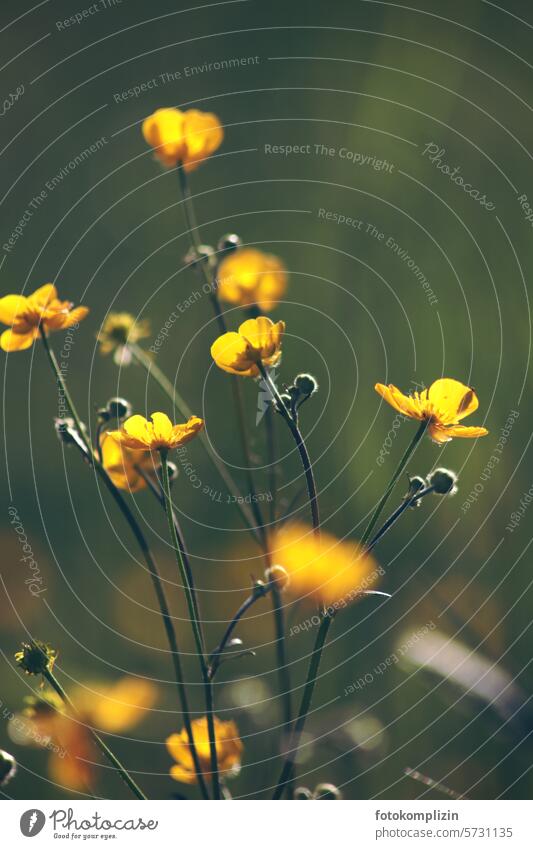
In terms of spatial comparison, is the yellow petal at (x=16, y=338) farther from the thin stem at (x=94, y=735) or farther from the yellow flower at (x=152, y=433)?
the thin stem at (x=94, y=735)

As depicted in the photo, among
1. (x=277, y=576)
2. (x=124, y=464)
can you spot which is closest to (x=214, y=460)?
(x=124, y=464)

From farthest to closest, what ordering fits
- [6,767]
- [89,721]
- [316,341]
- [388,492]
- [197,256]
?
[316,341]
[89,721]
[197,256]
[6,767]
[388,492]

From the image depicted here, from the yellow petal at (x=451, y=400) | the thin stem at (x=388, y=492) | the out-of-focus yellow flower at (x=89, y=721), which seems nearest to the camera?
the thin stem at (x=388, y=492)

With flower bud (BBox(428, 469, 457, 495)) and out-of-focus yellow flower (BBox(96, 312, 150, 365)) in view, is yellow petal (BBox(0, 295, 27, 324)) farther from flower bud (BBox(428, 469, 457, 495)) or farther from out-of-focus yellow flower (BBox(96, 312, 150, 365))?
flower bud (BBox(428, 469, 457, 495))

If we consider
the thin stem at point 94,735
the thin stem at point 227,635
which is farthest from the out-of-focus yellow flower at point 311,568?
the thin stem at point 94,735

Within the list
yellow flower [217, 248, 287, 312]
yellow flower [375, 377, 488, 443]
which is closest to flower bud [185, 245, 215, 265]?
yellow flower [217, 248, 287, 312]
